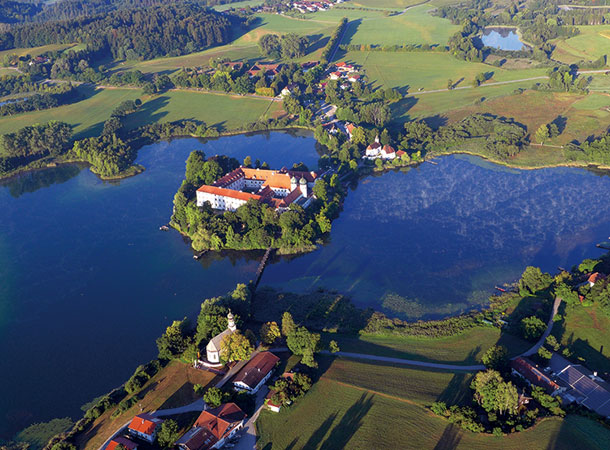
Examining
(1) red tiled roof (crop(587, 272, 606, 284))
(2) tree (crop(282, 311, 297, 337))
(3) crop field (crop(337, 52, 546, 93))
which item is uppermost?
(3) crop field (crop(337, 52, 546, 93))

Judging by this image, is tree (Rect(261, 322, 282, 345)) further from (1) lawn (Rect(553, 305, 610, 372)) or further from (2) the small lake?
(2) the small lake

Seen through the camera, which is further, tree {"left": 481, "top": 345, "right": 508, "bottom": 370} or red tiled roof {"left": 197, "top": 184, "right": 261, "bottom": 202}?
red tiled roof {"left": 197, "top": 184, "right": 261, "bottom": 202}

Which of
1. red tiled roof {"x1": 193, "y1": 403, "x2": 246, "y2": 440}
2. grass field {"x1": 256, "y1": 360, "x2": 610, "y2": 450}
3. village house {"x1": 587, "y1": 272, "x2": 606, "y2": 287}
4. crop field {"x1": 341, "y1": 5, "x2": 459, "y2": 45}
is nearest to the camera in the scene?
grass field {"x1": 256, "y1": 360, "x2": 610, "y2": 450}

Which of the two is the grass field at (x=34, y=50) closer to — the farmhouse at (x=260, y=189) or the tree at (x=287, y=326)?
the farmhouse at (x=260, y=189)

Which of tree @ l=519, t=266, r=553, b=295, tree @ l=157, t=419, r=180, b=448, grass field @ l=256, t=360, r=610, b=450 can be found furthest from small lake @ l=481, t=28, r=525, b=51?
tree @ l=157, t=419, r=180, b=448

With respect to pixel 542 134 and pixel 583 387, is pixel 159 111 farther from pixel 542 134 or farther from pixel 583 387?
pixel 583 387

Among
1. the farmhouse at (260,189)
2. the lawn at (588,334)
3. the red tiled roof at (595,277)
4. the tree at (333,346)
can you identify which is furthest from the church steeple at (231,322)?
the red tiled roof at (595,277)

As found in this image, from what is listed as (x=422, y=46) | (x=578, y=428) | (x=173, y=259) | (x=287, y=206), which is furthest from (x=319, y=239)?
(x=422, y=46)
